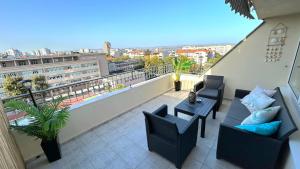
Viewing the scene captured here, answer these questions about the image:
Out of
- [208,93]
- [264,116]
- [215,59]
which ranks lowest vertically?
[208,93]

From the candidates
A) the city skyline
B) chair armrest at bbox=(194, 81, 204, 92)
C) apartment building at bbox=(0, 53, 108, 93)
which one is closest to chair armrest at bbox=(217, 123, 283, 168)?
chair armrest at bbox=(194, 81, 204, 92)

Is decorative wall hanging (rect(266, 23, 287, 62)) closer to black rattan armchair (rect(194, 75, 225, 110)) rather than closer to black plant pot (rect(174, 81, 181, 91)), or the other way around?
black rattan armchair (rect(194, 75, 225, 110))

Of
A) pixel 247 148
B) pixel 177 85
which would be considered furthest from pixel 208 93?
pixel 247 148

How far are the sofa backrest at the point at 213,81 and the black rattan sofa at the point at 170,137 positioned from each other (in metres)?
2.40

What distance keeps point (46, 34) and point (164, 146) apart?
10.9 meters

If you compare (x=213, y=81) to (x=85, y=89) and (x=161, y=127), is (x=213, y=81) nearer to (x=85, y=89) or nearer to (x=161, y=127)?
(x=161, y=127)

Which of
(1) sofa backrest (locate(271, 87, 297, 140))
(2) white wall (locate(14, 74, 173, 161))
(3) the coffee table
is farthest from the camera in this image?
(3) the coffee table

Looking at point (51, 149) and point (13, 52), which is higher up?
point (13, 52)

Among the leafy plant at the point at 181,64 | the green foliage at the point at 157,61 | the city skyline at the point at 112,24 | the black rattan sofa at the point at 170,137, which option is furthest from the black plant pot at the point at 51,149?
the city skyline at the point at 112,24

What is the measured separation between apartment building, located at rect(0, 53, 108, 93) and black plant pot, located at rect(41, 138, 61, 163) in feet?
9.41

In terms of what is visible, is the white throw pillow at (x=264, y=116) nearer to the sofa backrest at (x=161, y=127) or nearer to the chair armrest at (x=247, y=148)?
the chair armrest at (x=247, y=148)

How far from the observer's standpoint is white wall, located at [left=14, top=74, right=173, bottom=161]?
6.93 feet

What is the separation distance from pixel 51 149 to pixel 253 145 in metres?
2.88

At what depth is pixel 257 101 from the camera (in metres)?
2.42
